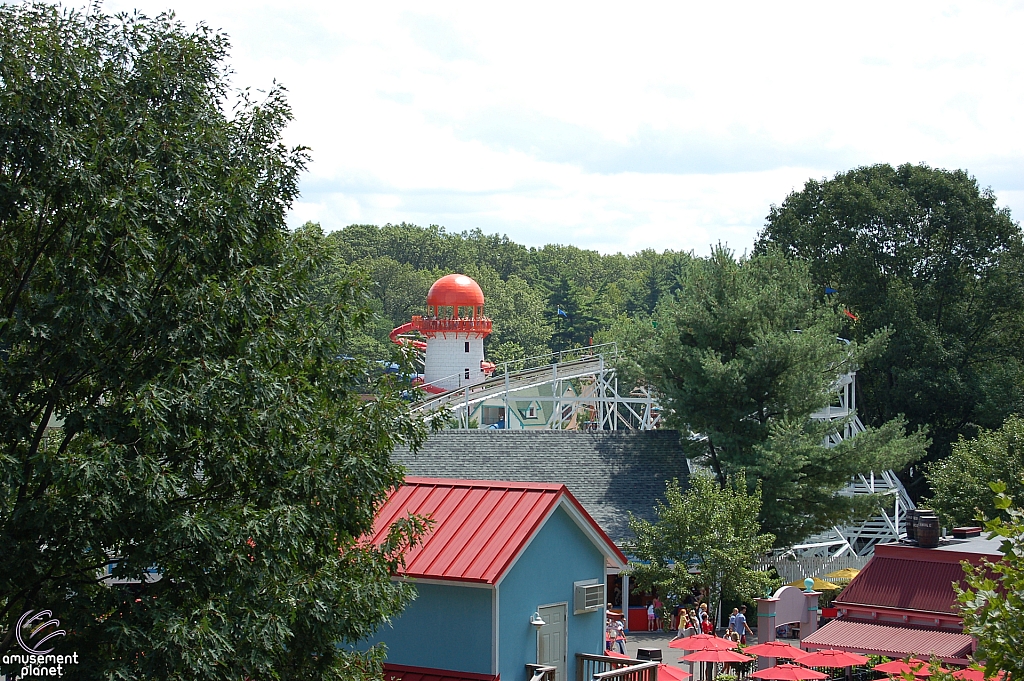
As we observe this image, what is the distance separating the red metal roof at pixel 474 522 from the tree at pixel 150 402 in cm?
378

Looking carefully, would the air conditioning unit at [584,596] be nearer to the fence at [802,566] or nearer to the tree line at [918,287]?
the fence at [802,566]

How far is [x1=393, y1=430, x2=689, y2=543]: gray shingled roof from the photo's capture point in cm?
3397

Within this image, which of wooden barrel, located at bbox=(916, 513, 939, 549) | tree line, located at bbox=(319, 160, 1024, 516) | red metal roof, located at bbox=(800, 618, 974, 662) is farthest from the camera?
tree line, located at bbox=(319, 160, 1024, 516)

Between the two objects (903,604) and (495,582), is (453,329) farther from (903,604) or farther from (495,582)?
(495,582)

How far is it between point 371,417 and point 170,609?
9.70 ft

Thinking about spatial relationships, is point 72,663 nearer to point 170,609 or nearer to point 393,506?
point 170,609

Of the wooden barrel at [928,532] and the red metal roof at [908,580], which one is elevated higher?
the wooden barrel at [928,532]

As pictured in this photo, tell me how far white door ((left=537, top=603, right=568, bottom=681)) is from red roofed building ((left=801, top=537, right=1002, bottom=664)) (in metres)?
6.53

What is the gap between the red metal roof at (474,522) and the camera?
54.3 feet

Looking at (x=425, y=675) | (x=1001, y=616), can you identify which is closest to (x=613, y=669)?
(x=425, y=675)

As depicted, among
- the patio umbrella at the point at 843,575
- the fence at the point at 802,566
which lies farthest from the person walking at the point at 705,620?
the patio umbrella at the point at 843,575

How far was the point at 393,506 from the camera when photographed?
18250 mm
